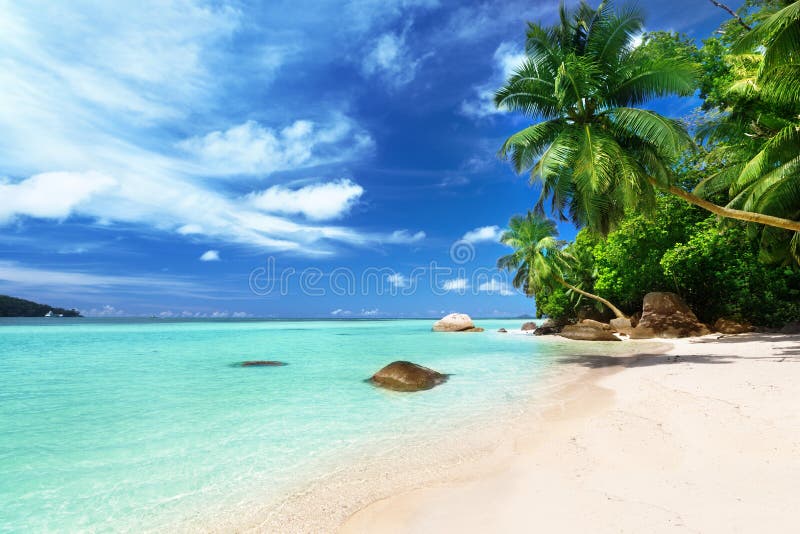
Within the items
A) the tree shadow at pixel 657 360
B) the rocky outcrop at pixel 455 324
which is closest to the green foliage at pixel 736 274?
the tree shadow at pixel 657 360

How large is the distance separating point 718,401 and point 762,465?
288cm

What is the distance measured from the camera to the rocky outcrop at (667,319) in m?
19.0

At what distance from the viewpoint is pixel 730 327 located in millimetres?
18859

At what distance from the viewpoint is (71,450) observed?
5.14m

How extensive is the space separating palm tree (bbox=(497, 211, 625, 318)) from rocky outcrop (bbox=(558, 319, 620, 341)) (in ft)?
16.6

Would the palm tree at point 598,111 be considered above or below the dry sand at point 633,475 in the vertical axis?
above

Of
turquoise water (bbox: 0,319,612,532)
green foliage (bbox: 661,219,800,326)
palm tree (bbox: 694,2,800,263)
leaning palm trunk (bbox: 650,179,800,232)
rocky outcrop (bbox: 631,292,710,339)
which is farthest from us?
rocky outcrop (bbox: 631,292,710,339)

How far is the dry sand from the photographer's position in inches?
105

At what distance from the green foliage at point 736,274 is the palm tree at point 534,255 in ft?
26.2

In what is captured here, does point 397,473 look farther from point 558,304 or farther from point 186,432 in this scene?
point 558,304

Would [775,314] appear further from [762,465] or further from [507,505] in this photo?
[507,505]

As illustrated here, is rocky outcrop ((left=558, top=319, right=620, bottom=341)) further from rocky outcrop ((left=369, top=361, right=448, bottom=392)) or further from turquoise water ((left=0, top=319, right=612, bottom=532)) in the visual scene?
rocky outcrop ((left=369, top=361, right=448, bottom=392))

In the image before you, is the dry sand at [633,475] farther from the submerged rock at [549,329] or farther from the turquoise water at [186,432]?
the submerged rock at [549,329]

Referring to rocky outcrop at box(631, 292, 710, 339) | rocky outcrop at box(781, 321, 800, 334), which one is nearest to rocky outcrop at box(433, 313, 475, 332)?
rocky outcrop at box(631, 292, 710, 339)
